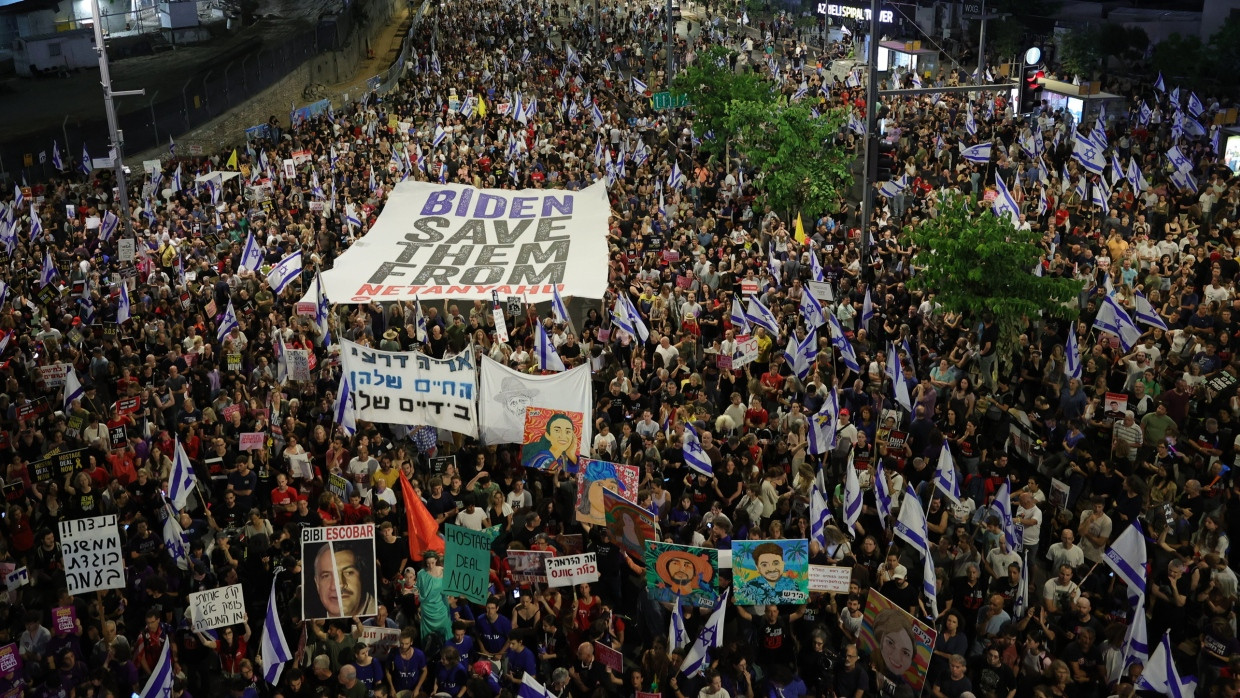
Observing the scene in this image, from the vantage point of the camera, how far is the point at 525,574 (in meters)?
12.1

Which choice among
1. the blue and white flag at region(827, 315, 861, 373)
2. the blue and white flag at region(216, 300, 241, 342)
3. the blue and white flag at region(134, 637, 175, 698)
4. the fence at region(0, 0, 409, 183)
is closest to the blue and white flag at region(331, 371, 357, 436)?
the blue and white flag at region(216, 300, 241, 342)

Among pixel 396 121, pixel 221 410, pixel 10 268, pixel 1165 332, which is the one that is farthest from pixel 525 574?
pixel 396 121

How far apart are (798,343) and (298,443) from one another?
6960 millimetres

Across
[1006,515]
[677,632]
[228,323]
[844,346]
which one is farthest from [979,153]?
[677,632]

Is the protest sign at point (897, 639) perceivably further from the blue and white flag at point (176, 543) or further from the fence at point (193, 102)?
the fence at point (193, 102)

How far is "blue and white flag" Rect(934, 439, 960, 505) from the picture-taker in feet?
42.2

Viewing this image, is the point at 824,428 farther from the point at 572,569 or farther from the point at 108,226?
the point at 108,226

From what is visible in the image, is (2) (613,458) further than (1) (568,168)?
No

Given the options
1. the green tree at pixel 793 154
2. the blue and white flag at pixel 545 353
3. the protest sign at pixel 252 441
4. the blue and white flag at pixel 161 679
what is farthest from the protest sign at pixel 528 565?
the green tree at pixel 793 154

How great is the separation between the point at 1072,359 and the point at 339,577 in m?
9.91

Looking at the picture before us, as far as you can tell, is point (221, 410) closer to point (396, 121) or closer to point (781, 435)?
point (781, 435)

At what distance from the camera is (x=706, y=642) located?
11.1 m

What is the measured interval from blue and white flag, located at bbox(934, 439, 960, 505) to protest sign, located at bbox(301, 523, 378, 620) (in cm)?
592

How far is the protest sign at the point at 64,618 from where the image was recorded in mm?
11516
